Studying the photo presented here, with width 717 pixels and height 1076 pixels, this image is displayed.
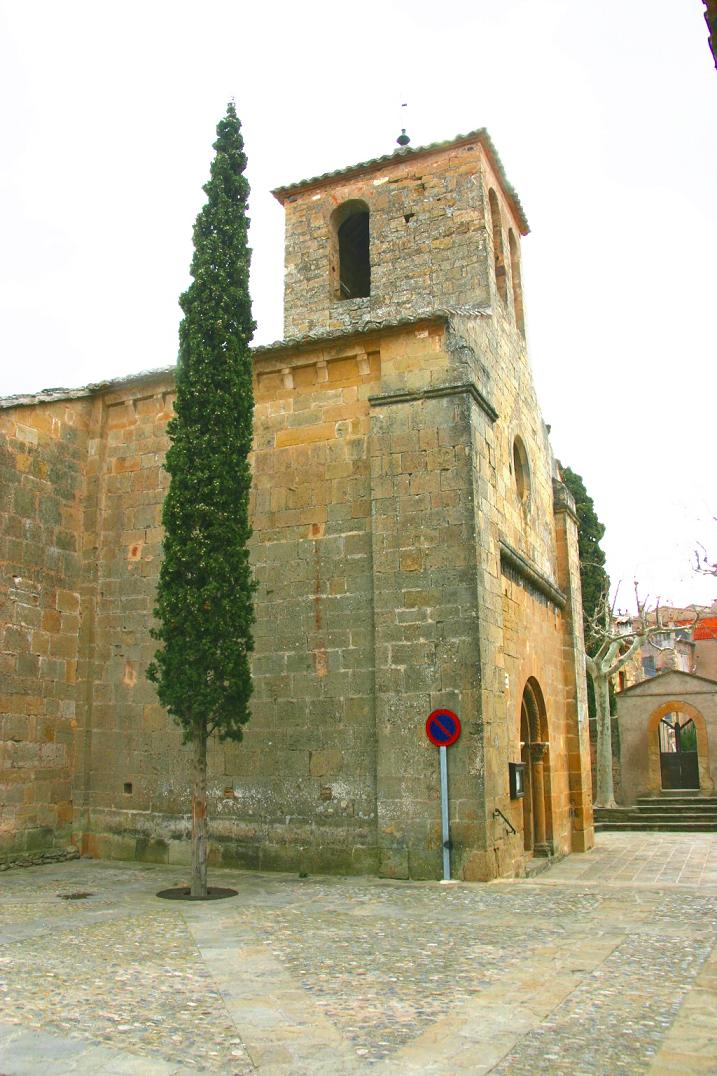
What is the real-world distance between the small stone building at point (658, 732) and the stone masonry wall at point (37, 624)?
16.9 meters

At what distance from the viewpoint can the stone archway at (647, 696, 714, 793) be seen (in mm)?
22938

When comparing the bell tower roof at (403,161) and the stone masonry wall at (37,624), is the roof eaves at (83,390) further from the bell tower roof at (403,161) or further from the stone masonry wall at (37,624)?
the bell tower roof at (403,161)

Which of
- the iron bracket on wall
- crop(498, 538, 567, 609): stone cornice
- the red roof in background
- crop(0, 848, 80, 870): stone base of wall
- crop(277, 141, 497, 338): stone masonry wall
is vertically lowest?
crop(0, 848, 80, 870): stone base of wall

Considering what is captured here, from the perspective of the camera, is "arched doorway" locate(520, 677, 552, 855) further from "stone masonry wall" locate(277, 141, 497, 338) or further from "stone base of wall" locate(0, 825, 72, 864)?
"stone base of wall" locate(0, 825, 72, 864)

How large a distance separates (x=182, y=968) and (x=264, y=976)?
55cm

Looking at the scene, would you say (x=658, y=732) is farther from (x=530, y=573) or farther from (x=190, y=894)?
(x=190, y=894)

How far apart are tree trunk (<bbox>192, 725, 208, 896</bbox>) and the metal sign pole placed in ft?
7.42

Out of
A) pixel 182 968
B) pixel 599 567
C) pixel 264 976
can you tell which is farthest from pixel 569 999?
pixel 599 567

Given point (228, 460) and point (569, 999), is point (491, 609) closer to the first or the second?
point (228, 460)

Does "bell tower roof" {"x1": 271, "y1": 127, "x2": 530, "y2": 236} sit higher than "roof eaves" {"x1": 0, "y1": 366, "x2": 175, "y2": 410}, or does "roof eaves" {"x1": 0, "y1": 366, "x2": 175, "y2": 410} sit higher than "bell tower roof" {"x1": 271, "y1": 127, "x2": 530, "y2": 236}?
"bell tower roof" {"x1": 271, "y1": 127, "x2": 530, "y2": 236}

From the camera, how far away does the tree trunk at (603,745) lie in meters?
21.6

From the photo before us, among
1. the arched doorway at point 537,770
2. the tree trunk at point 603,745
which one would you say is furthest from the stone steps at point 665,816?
the arched doorway at point 537,770

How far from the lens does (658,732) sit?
23656mm

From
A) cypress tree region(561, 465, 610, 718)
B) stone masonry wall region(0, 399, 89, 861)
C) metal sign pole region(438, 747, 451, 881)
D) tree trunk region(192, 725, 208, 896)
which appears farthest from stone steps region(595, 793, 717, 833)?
tree trunk region(192, 725, 208, 896)
